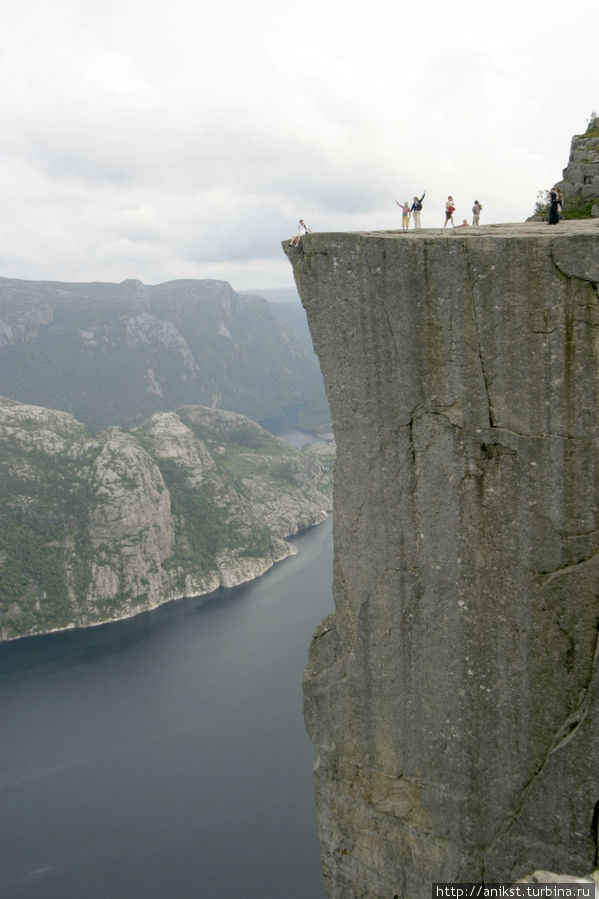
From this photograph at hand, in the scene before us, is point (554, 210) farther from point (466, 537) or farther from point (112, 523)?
point (112, 523)

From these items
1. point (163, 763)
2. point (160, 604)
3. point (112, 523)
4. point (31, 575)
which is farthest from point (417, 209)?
point (112, 523)

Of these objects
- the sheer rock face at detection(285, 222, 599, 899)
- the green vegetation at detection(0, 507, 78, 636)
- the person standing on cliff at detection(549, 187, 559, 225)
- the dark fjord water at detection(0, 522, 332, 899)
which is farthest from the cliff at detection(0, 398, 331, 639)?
the person standing on cliff at detection(549, 187, 559, 225)

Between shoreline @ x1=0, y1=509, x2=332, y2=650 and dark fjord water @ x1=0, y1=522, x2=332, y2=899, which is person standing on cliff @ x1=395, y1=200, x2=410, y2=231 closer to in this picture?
dark fjord water @ x1=0, y1=522, x2=332, y2=899

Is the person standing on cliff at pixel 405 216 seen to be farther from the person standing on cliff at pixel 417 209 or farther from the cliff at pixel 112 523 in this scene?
the cliff at pixel 112 523

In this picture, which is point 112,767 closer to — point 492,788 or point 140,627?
point 140,627

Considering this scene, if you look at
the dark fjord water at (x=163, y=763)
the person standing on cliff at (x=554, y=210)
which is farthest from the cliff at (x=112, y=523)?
the person standing on cliff at (x=554, y=210)
